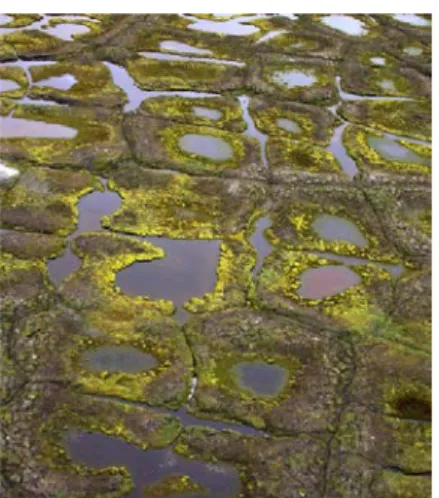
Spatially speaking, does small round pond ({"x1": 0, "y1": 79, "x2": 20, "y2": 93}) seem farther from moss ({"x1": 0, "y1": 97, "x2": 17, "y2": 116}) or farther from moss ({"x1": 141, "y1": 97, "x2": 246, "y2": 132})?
moss ({"x1": 141, "y1": 97, "x2": 246, "y2": 132})

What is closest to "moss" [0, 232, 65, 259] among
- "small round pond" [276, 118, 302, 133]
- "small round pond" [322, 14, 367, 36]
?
"small round pond" [276, 118, 302, 133]

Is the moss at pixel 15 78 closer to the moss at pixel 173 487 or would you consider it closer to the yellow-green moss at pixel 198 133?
the yellow-green moss at pixel 198 133

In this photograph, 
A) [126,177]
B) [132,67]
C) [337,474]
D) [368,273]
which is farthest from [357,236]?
[132,67]

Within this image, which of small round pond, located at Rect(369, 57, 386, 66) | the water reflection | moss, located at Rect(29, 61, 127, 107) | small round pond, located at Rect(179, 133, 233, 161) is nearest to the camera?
the water reflection

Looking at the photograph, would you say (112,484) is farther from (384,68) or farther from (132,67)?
(384,68)

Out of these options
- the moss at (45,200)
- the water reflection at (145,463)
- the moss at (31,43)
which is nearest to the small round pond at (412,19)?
the moss at (31,43)

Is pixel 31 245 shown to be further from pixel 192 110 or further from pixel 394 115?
pixel 394 115
